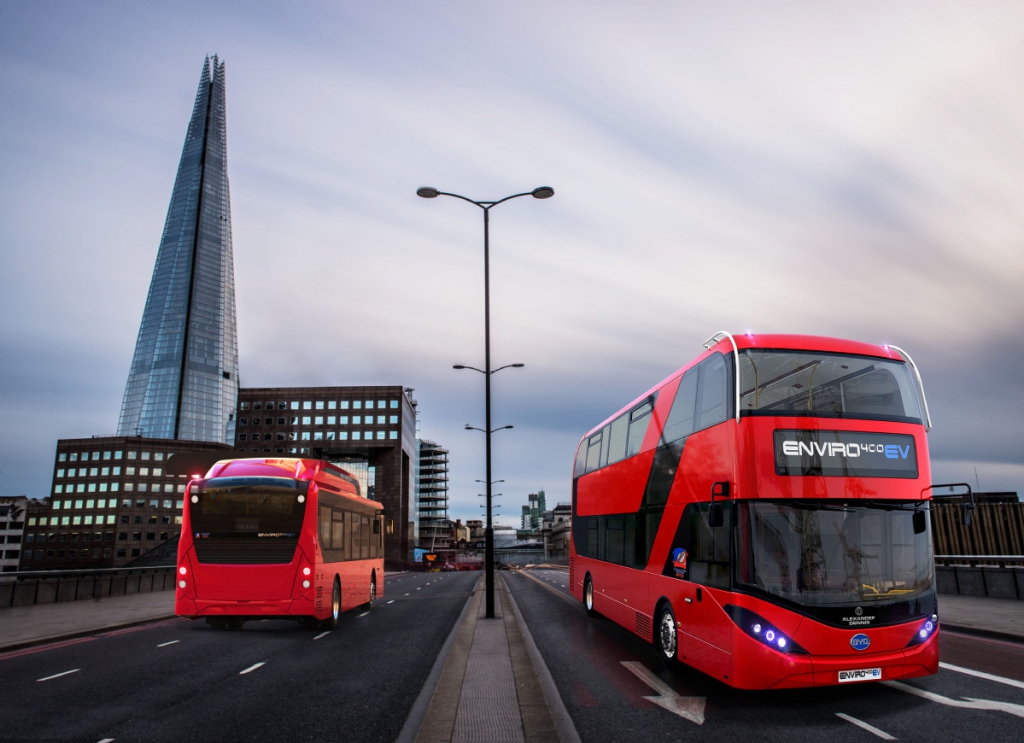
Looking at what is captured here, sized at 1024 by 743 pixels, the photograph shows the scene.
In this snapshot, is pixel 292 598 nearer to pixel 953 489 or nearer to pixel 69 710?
pixel 69 710

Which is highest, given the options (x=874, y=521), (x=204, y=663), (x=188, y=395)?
(x=188, y=395)

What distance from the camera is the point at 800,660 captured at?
7.16 meters

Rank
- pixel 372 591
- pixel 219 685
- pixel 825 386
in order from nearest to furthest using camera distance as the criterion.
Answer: pixel 825 386
pixel 219 685
pixel 372 591

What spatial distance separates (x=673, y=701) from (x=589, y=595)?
29.2 ft

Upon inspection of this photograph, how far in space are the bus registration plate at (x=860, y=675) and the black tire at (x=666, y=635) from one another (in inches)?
94.1

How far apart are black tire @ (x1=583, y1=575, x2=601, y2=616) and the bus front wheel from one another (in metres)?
5.98

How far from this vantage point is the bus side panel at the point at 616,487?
11.9 meters

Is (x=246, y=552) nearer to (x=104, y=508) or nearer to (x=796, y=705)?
(x=796, y=705)

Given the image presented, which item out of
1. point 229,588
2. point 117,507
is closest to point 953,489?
point 229,588

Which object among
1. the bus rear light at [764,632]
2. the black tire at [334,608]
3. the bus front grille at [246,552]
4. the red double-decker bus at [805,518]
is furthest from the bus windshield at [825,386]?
the black tire at [334,608]

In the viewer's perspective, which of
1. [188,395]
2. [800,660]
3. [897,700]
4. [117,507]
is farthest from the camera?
[188,395]

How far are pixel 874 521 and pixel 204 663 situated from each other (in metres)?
Answer: 9.95

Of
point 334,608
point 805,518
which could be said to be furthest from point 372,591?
point 805,518

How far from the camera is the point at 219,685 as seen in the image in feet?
29.0
